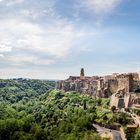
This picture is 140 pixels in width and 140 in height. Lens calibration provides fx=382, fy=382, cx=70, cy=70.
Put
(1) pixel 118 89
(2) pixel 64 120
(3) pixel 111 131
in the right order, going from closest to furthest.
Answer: (3) pixel 111 131
(2) pixel 64 120
(1) pixel 118 89

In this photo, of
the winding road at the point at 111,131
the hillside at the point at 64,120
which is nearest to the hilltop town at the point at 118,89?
the hillside at the point at 64,120

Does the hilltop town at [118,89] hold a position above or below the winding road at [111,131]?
above

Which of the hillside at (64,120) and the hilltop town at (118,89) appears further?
the hilltop town at (118,89)

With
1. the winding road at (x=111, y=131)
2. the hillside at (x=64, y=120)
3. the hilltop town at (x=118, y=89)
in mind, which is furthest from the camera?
the hilltop town at (x=118, y=89)

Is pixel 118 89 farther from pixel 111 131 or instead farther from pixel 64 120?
pixel 111 131

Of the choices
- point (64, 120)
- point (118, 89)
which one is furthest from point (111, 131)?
point (118, 89)

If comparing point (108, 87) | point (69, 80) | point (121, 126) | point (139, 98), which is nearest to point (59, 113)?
point (108, 87)

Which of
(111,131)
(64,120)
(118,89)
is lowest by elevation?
(111,131)

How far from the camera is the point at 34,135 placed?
109750 millimetres

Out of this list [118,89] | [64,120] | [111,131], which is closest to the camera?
[111,131]

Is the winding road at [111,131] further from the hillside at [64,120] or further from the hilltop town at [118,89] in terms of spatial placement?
the hilltop town at [118,89]

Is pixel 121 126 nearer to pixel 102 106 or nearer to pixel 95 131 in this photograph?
pixel 95 131

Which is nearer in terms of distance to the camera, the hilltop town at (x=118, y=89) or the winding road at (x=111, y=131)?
the winding road at (x=111, y=131)

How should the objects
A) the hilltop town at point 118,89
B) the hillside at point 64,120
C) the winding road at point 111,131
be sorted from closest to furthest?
the winding road at point 111,131 < the hillside at point 64,120 < the hilltop town at point 118,89
